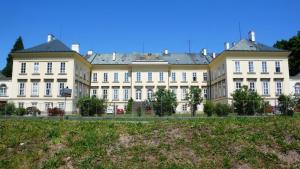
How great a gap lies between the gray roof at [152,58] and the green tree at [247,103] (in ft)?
90.6

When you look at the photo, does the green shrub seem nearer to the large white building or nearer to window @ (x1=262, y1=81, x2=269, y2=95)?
the large white building

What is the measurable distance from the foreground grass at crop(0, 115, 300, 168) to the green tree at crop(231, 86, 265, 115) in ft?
43.6

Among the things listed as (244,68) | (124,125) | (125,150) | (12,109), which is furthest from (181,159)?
(244,68)

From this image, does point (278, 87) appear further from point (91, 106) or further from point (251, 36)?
point (91, 106)

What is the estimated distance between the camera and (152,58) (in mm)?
57906

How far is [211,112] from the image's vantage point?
31.5 meters

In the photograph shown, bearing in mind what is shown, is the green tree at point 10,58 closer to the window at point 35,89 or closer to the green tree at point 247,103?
the window at point 35,89

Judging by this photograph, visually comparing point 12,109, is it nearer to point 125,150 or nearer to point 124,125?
point 124,125

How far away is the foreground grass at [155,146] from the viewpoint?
475 inches

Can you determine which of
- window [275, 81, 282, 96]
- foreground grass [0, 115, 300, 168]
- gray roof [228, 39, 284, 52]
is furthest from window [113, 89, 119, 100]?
foreground grass [0, 115, 300, 168]

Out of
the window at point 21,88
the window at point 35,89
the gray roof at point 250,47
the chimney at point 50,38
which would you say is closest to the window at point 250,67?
the gray roof at point 250,47

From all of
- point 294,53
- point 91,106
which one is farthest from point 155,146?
point 294,53

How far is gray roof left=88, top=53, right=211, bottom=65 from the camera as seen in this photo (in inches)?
2311

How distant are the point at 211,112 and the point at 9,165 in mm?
22809
